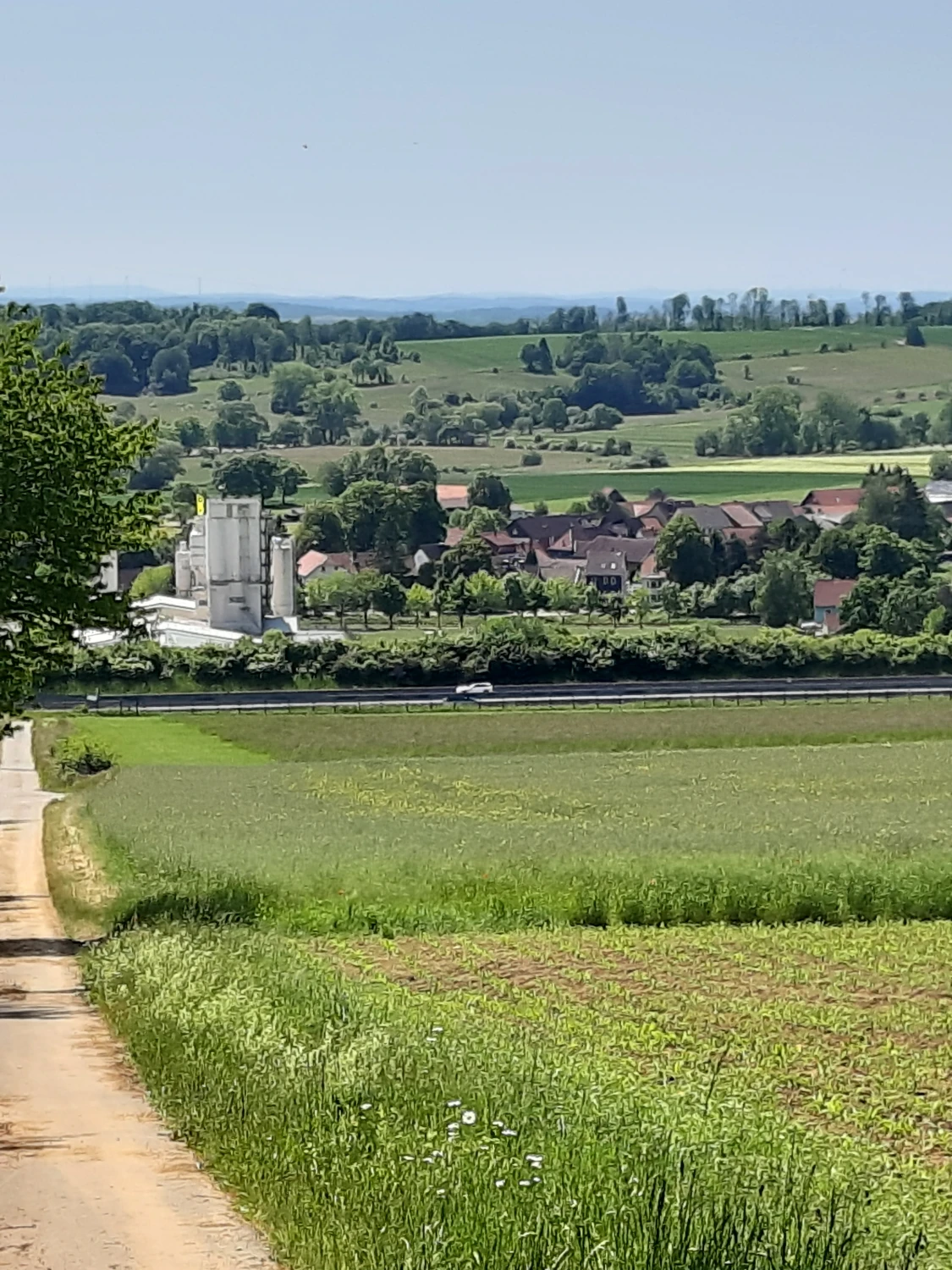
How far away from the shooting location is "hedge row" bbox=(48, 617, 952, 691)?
90438mm

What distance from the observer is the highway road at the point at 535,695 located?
83.2m

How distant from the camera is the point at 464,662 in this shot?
90938mm

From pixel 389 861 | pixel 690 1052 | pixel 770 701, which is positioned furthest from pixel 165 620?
pixel 690 1052

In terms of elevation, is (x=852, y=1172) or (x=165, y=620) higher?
(x=852, y=1172)

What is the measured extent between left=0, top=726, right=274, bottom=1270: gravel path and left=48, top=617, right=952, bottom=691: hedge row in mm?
68822

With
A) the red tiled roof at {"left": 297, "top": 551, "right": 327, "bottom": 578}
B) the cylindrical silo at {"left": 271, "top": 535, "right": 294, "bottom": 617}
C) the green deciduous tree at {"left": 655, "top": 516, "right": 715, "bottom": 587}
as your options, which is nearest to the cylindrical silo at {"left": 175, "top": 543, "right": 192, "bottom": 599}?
the cylindrical silo at {"left": 271, "top": 535, "right": 294, "bottom": 617}

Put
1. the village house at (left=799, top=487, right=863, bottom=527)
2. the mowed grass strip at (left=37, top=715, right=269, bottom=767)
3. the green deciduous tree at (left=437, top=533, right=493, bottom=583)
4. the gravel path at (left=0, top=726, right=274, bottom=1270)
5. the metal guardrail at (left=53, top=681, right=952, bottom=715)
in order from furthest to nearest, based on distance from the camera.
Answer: the village house at (left=799, top=487, right=863, bottom=527)
the green deciduous tree at (left=437, top=533, right=493, bottom=583)
the metal guardrail at (left=53, top=681, right=952, bottom=715)
the mowed grass strip at (left=37, top=715, right=269, bottom=767)
the gravel path at (left=0, top=726, right=274, bottom=1270)

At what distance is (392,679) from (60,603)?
64.4 m

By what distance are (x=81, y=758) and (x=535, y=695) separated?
84.8 ft

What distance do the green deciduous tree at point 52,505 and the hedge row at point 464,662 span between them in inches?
2459

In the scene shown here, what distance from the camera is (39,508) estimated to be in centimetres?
2566

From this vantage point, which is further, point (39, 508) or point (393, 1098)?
point (39, 508)

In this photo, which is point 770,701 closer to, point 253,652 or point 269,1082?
point 253,652

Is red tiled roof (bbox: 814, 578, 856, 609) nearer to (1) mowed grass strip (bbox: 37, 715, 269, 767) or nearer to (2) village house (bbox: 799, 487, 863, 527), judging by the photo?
(2) village house (bbox: 799, 487, 863, 527)
